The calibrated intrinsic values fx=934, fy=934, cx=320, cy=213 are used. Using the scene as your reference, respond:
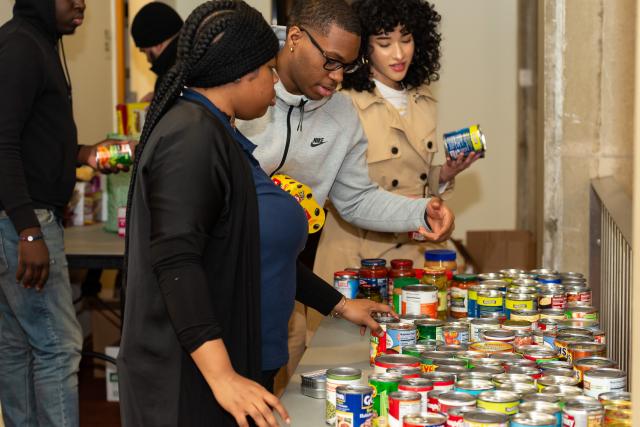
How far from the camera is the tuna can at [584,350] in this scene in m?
1.95

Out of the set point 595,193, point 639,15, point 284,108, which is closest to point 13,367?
point 284,108

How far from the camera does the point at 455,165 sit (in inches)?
138

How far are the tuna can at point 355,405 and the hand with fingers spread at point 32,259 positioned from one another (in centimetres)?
176

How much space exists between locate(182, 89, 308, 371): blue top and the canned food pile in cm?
23

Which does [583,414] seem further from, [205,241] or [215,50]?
[215,50]

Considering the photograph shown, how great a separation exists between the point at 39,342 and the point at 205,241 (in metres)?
1.79

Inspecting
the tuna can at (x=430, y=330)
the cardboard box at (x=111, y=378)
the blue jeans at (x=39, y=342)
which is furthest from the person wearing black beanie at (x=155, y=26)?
the tuna can at (x=430, y=330)

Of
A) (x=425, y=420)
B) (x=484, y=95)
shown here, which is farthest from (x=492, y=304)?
(x=484, y=95)

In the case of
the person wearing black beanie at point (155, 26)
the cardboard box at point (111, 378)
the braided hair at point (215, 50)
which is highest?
the person wearing black beanie at point (155, 26)

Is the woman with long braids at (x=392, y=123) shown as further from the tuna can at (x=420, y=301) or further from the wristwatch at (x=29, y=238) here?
the wristwatch at (x=29, y=238)

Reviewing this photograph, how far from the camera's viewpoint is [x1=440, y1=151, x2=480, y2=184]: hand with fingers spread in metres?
3.43

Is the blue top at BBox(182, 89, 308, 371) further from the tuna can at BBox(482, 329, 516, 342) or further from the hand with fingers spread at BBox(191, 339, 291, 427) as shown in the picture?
the tuna can at BBox(482, 329, 516, 342)

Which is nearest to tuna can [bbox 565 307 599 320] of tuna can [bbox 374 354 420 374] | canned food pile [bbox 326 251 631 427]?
canned food pile [bbox 326 251 631 427]

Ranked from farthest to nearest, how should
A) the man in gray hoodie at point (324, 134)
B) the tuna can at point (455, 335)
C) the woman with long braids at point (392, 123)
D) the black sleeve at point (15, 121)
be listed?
the woman with long braids at point (392, 123), the black sleeve at point (15, 121), the man in gray hoodie at point (324, 134), the tuna can at point (455, 335)
